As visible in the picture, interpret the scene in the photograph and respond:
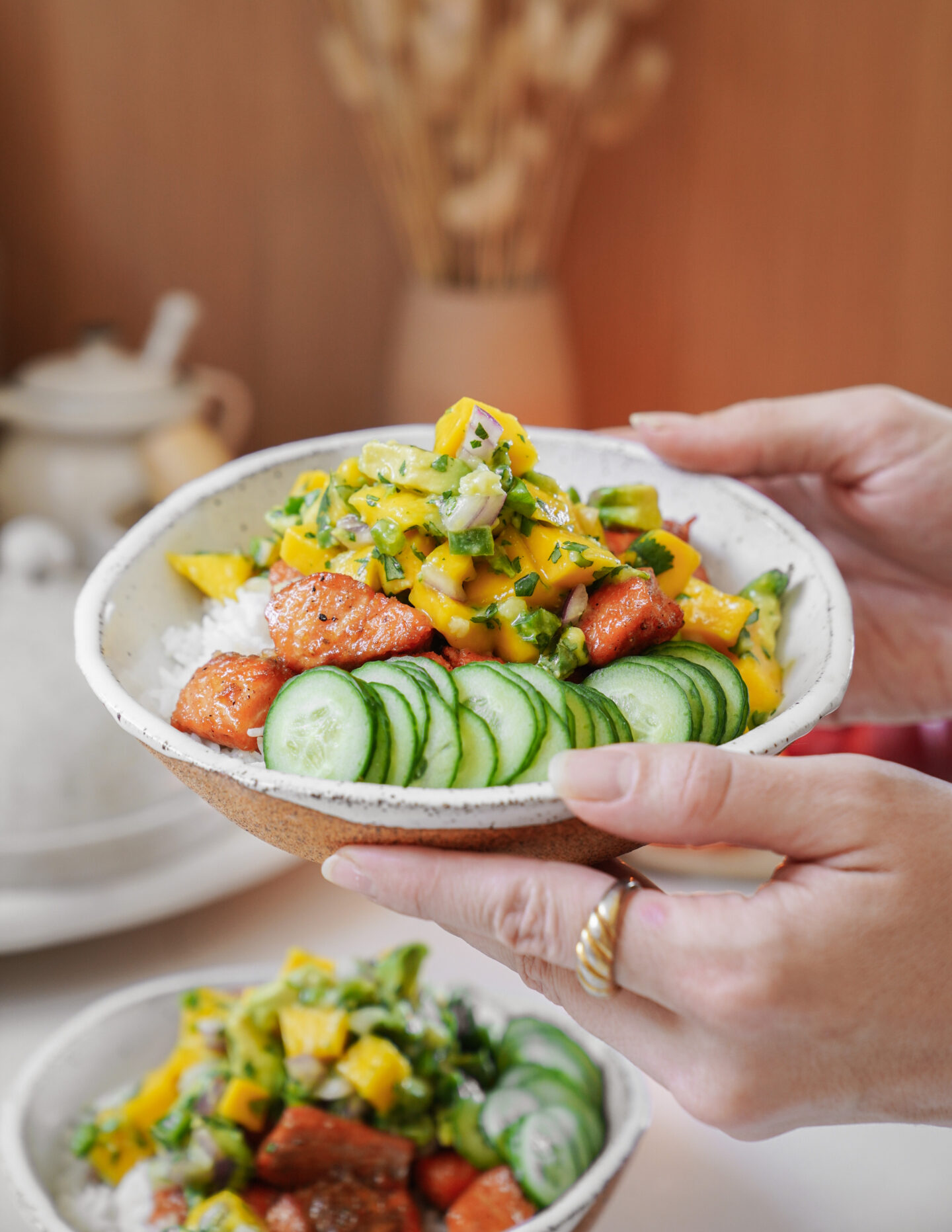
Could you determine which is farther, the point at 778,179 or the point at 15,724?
the point at 778,179

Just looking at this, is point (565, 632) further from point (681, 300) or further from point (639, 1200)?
point (681, 300)

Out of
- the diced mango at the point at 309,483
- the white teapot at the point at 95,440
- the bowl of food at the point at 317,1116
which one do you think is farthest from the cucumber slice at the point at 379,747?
the white teapot at the point at 95,440

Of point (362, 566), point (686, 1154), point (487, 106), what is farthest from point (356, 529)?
point (487, 106)

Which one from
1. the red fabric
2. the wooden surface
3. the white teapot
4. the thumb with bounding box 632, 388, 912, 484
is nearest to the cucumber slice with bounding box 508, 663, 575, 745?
the thumb with bounding box 632, 388, 912, 484

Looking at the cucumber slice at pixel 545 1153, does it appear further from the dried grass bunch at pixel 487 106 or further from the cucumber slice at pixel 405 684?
→ the dried grass bunch at pixel 487 106

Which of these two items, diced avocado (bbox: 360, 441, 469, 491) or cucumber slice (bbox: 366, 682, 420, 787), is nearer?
cucumber slice (bbox: 366, 682, 420, 787)

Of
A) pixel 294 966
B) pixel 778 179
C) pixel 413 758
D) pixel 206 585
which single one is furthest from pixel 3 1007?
pixel 778 179

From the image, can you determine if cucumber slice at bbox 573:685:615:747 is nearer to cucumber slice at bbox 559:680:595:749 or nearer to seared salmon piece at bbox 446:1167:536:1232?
cucumber slice at bbox 559:680:595:749
